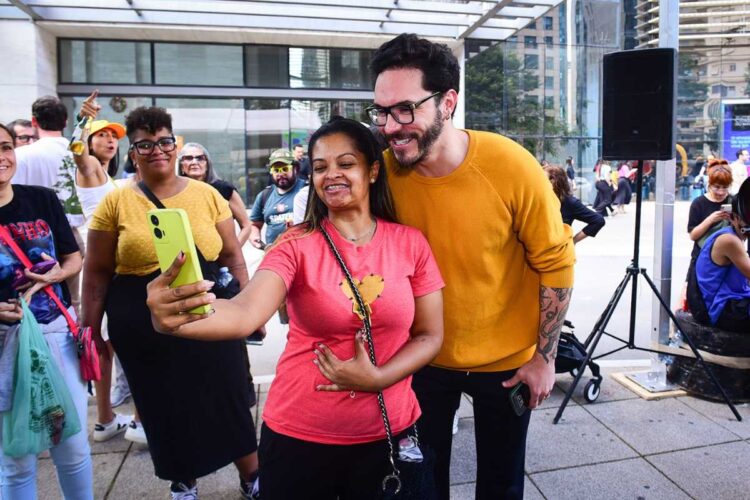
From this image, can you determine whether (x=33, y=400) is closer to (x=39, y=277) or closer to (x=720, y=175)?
(x=39, y=277)

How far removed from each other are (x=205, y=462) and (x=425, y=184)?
1696 millimetres

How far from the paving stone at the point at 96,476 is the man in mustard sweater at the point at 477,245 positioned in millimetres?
2044

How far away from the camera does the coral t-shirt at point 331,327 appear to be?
67.6 inches

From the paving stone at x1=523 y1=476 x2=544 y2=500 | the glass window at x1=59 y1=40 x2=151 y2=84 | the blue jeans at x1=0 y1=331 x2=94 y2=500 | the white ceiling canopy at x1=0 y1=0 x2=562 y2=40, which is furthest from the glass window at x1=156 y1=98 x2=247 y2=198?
the paving stone at x1=523 y1=476 x2=544 y2=500

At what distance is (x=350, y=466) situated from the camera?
1.79m

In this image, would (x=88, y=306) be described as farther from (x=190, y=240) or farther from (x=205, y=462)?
(x=190, y=240)

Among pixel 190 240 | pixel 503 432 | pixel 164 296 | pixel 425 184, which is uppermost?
pixel 425 184

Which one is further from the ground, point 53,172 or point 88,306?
point 53,172

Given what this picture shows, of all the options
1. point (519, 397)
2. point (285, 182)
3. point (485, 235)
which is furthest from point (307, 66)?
point (519, 397)

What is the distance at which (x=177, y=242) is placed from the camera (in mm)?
1315

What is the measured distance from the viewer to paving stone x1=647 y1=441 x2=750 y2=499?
313 centimetres

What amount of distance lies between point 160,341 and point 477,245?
1501 mm

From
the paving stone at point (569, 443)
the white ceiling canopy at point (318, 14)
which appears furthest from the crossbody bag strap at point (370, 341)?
the white ceiling canopy at point (318, 14)

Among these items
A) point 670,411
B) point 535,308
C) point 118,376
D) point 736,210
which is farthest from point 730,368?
point 118,376
